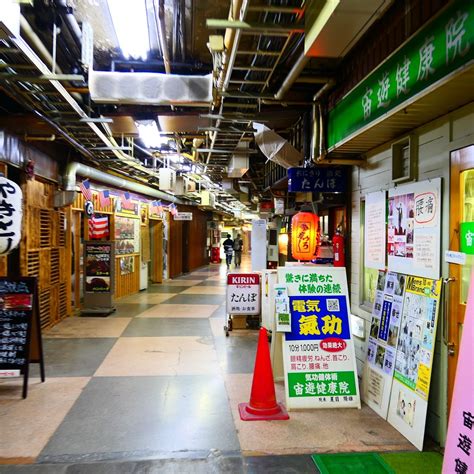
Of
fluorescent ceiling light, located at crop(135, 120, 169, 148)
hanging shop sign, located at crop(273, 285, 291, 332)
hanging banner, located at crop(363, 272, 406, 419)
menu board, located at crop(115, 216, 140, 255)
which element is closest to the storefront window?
hanging banner, located at crop(363, 272, 406, 419)

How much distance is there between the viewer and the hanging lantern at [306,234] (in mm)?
6770

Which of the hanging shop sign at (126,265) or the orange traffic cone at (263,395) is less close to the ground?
the hanging shop sign at (126,265)

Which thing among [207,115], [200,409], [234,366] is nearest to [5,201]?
[207,115]

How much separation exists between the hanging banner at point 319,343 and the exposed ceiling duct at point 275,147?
2.54 metres

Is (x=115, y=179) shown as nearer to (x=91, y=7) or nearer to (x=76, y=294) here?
(x=76, y=294)

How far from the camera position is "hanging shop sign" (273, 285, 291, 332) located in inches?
188

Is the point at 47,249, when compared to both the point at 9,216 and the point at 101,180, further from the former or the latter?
the point at 9,216

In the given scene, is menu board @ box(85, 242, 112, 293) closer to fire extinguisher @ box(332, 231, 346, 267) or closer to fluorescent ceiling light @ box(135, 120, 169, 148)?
fluorescent ceiling light @ box(135, 120, 169, 148)

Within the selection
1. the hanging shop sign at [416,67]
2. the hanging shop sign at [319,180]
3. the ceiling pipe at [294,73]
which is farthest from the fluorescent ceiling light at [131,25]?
the hanging shop sign at [319,180]

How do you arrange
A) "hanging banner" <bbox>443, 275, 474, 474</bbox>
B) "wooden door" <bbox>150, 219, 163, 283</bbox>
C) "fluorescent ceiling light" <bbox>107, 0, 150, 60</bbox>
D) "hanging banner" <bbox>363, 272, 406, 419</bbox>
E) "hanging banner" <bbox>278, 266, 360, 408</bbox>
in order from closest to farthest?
"hanging banner" <bbox>443, 275, 474, 474</bbox> → "fluorescent ceiling light" <bbox>107, 0, 150, 60</bbox> → "hanging banner" <bbox>363, 272, 406, 419</bbox> → "hanging banner" <bbox>278, 266, 360, 408</bbox> → "wooden door" <bbox>150, 219, 163, 283</bbox>

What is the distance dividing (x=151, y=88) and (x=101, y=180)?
6.12 metres

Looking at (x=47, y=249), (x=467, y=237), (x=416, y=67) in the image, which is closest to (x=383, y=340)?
(x=467, y=237)

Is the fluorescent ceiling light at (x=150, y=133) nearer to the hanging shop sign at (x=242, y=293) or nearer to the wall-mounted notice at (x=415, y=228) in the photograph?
the hanging shop sign at (x=242, y=293)

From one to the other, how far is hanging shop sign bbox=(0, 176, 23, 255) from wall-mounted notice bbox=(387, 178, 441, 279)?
13.8 feet
